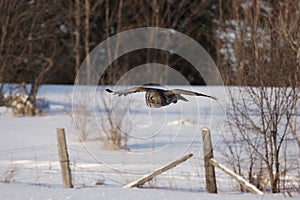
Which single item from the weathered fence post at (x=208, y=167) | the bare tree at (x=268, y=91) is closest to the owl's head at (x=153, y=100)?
the weathered fence post at (x=208, y=167)

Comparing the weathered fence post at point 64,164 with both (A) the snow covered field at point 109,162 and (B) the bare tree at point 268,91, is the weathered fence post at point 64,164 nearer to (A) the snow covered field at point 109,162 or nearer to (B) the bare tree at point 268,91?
(A) the snow covered field at point 109,162

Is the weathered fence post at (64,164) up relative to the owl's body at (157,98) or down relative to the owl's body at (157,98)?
down

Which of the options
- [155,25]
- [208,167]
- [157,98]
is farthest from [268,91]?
[155,25]

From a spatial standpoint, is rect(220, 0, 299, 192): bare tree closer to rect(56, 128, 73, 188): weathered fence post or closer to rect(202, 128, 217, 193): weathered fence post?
rect(202, 128, 217, 193): weathered fence post

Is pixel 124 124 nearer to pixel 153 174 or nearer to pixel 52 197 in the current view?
pixel 153 174

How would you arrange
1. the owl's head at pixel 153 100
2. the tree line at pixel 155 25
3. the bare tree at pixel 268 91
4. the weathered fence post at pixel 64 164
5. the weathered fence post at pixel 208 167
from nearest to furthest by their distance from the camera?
the owl's head at pixel 153 100 → the weathered fence post at pixel 64 164 → the weathered fence post at pixel 208 167 → the bare tree at pixel 268 91 → the tree line at pixel 155 25

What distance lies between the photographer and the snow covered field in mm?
8977

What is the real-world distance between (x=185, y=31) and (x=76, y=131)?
16.6 m

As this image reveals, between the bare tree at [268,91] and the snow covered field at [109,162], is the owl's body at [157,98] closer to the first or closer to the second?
the snow covered field at [109,162]

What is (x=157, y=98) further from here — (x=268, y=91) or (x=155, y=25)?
(x=155, y=25)

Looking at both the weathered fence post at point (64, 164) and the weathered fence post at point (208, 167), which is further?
the weathered fence post at point (208, 167)

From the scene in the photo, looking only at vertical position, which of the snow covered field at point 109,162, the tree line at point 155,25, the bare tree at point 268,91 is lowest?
the snow covered field at point 109,162

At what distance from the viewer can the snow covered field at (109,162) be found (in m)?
8.98

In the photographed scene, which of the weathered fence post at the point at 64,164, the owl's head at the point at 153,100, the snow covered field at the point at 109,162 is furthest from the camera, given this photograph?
the weathered fence post at the point at 64,164
